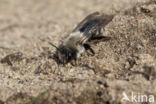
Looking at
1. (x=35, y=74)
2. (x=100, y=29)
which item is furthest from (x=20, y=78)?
(x=100, y=29)

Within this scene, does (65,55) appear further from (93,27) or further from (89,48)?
(93,27)

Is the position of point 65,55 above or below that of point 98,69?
above

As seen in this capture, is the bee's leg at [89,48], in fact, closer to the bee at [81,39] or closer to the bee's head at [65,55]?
the bee at [81,39]

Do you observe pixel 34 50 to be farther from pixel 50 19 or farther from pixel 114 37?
pixel 50 19

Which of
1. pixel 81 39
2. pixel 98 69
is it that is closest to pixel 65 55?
pixel 81 39

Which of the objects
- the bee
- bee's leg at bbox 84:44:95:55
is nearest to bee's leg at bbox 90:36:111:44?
the bee

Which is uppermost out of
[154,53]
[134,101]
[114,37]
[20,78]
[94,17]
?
[94,17]

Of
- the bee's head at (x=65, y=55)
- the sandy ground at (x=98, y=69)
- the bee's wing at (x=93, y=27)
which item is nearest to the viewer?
the sandy ground at (x=98, y=69)

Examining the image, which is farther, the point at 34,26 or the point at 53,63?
the point at 34,26

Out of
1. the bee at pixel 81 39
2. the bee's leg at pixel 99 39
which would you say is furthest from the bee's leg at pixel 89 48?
the bee's leg at pixel 99 39
